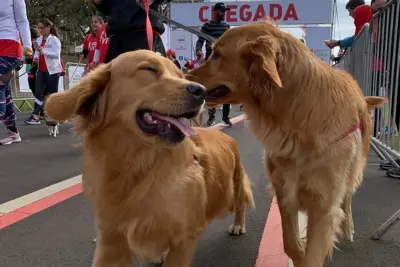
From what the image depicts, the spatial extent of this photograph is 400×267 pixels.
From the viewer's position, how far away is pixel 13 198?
4.09 m

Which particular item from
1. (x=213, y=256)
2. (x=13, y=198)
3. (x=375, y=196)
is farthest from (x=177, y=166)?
(x=375, y=196)

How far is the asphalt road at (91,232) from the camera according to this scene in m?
2.90

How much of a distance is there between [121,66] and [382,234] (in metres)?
2.32

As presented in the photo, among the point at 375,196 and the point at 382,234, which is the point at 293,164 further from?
the point at 375,196

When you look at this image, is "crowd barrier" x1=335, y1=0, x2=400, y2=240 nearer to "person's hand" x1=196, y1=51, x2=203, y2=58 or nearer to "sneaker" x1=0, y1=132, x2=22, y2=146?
"person's hand" x1=196, y1=51, x2=203, y2=58

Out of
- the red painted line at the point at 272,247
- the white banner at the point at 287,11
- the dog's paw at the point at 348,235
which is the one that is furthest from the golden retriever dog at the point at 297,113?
the white banner at the point at 287,11

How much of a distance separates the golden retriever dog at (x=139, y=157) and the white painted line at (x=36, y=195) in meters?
1.76

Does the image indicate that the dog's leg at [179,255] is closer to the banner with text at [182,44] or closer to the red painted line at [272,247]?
the red painted line at [272,247]

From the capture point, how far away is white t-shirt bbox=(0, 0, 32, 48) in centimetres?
577

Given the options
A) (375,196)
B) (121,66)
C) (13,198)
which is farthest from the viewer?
(375,196)

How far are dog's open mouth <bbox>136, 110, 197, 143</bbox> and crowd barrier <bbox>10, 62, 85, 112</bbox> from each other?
12.1m

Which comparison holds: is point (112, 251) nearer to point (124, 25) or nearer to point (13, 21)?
point (124, 25)

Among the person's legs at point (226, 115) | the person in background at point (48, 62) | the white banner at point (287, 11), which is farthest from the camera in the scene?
the white banner at point (287, 11)

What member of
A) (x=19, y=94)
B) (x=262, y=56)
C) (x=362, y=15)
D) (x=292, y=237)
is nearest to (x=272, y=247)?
(x=292, y=237)
